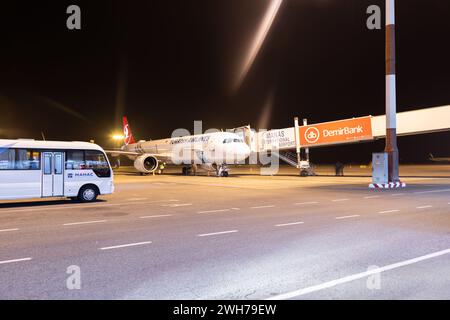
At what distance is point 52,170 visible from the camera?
49.5 ft

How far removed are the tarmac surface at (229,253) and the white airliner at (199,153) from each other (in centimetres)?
1872

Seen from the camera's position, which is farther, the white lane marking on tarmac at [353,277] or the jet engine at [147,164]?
the jet engine at [147,164]

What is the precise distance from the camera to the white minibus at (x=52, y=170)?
47.2 ft

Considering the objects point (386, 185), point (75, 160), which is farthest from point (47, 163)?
point (386, 185)

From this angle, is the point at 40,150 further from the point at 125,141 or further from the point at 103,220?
the point at 125,141

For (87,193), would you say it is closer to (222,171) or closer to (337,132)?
(222,171)

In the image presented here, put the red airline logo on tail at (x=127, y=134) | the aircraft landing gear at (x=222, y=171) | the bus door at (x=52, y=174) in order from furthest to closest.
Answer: the red airline logo on tail at (x=127, y=134) → the aircraft landing gear at (x=222, y=171) → the bus door at (x=52, y=174)

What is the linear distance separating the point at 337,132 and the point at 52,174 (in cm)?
Result: 2448

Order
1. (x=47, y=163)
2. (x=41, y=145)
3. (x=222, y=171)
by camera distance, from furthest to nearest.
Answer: (x=222, y=171), (x=41, y=145), (x=47, y=163)

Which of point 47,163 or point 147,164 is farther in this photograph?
point 147,164

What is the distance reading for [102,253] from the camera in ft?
23.7

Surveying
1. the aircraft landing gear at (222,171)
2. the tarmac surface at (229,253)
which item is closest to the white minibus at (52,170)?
the tarmac surface at (229,253)

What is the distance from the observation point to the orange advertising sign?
31.8 metres

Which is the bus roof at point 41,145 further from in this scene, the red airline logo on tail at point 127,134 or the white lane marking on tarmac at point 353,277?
the red airline logo on tail at point 127,134
